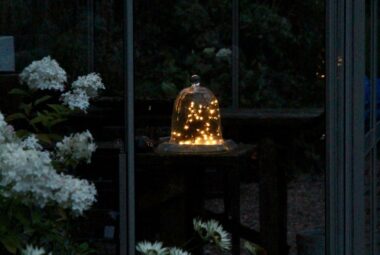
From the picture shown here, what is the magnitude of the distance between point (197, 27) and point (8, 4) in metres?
0.71

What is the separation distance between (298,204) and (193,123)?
0.50 metres

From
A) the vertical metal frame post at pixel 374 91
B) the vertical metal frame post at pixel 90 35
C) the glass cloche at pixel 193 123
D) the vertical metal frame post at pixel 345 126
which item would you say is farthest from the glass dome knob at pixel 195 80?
the vertical metal frame post at pixel 374 91

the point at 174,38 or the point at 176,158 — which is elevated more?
the point at 174,38

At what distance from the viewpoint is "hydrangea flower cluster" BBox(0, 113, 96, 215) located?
7.57 feet

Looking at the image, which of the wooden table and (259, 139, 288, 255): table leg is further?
(259, 139, 288, 255): table leg

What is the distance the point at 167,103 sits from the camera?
3.63 metres

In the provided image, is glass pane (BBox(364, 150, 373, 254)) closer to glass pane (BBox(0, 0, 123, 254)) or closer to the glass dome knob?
the glass dome knob

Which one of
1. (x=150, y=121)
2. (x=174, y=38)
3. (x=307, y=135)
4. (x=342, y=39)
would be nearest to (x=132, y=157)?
(x=150, y=121)

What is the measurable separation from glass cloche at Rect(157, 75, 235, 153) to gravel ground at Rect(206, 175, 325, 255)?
20 centimetres

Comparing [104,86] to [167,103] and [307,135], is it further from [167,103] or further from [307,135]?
[307,135]

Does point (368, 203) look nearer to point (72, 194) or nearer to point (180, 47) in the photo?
point (180, 47)

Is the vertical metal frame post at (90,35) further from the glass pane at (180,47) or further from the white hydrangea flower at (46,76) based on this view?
the white hydrangea flower at (46,76)

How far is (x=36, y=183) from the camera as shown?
2.32 metres

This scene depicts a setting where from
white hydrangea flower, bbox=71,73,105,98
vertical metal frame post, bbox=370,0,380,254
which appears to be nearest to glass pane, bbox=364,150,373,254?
vertical metal frame post, bbox=370,0,380,254
